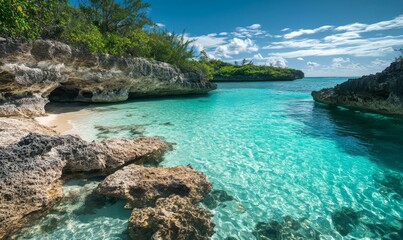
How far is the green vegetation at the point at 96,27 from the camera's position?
938cm

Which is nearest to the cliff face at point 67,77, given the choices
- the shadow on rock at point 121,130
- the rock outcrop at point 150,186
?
the shadow on rock at point 121,130

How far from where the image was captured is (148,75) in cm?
2120

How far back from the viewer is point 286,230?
4.30 m

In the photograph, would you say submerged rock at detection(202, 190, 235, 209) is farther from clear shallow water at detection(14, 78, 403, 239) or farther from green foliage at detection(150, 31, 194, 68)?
green foliage at detection(150, 31, 194, 68)

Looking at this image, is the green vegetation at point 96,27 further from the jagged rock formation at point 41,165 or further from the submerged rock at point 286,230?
the submerged rock at point 286,230

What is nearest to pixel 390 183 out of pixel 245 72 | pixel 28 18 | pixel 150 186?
pixel 150 186

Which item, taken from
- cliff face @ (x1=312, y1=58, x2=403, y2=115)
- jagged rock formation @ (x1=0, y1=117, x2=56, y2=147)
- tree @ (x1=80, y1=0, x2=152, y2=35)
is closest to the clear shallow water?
cliff face @ (x1=312, y1=58, x2=403, y2=115)

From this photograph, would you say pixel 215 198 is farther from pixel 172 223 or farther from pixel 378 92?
pixel 378 92

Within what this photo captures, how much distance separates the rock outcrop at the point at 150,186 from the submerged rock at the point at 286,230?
4.76 ft

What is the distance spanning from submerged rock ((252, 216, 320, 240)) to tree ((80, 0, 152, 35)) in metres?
20.2

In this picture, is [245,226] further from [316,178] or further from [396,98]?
[396,98]

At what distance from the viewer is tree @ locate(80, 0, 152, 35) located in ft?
66.0

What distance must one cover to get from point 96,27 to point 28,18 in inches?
242

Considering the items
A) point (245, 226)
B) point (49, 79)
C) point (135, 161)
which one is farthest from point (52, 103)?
point (245, 226)
